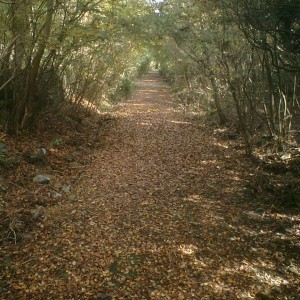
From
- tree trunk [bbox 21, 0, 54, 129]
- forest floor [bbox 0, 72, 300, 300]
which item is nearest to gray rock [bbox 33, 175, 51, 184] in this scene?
forest floor [bbox 0, 72, 300, 300]

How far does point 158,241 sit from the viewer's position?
5359 millimetres

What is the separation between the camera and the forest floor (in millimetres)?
4316

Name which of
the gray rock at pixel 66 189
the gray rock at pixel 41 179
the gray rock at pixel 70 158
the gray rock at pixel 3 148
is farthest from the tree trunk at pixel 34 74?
the gray rock at pixel 66 189

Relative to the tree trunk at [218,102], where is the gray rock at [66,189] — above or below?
below

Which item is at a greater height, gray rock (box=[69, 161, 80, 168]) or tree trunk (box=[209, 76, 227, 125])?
tree trunk (box=[209, 76, 227, 125])

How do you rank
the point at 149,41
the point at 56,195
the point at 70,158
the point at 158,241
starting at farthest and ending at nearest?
the point at 149,41, the point at 70,158, the point at 56,195, the point at 158,241

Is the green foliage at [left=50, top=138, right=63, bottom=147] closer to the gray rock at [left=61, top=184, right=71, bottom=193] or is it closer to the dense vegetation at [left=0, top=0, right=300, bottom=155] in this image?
the dense vegetation at [left=0, top=0, right=300, bottom=155]

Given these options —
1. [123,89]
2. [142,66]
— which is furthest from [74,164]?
[142,66]

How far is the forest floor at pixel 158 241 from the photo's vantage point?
432 centimetres

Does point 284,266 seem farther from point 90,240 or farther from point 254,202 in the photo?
point 90,240

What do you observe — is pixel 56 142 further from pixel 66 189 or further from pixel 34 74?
pixel 66 189

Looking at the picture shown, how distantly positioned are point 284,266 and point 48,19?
757 cm

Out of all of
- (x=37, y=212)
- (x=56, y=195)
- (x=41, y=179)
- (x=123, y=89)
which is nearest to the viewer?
(x=37, y=212)

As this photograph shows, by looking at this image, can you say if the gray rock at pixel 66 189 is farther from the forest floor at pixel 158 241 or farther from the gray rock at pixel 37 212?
the gray rock at pixel 37 212
